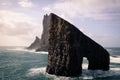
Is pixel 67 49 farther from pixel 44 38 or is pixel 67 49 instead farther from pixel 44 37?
pixel 44 37

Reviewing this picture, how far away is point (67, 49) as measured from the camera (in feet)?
148

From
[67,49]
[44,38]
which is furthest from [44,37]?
[67,49]

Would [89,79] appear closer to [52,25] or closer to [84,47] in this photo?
[84,47]

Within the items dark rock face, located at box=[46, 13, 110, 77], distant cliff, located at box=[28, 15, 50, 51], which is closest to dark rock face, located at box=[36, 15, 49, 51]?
Answer: distant cliff, located at box=[28, 15, 50, 51]

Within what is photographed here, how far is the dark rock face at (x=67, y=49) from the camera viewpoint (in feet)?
147

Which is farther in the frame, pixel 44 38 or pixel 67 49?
pixel 44 38

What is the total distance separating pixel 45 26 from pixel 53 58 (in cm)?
14422

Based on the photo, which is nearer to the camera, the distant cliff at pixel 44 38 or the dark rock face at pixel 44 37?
the dark rock face at pixel 44 37

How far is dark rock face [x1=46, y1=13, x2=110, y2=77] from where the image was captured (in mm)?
44844

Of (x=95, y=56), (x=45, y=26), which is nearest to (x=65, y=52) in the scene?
(x=95, y=56)

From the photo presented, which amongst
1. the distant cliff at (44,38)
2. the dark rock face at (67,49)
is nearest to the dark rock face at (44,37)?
the distant cliff at (44,38)

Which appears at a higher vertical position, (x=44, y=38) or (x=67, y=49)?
(x=67, y=49)

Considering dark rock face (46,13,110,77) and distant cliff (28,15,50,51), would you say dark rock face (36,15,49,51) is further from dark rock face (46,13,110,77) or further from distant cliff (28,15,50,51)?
dark rock face (46,13,110,77)

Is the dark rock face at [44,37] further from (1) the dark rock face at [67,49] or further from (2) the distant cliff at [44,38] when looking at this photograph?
(1) the dark rock face at [67,49]
